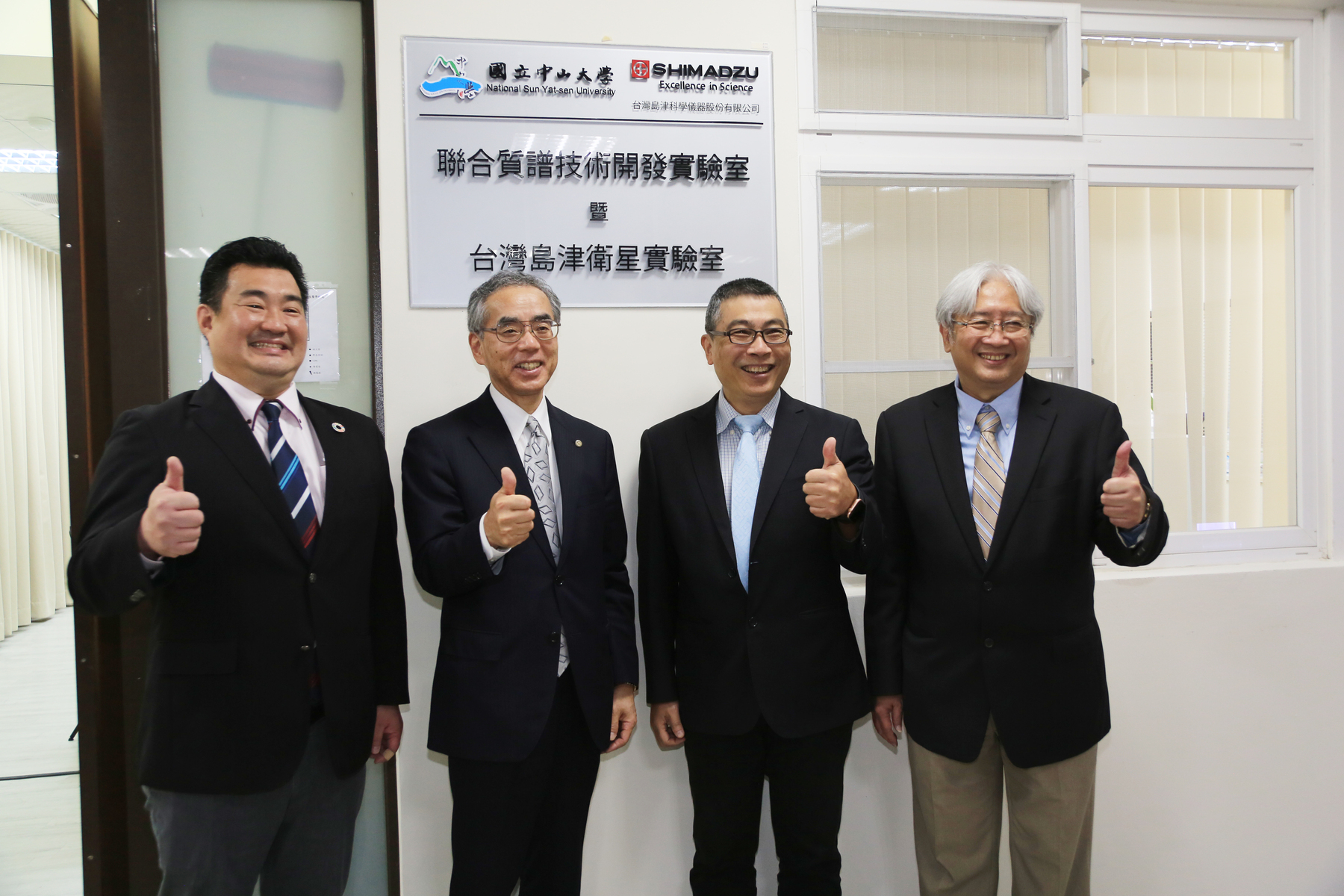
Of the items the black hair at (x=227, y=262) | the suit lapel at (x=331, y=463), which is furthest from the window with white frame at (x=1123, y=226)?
the black hair at (x=227, y=262)

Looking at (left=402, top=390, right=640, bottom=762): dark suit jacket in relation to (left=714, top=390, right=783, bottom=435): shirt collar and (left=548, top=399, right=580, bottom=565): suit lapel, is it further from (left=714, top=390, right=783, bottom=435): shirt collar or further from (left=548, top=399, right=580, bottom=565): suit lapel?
(left=714, top=390, right=783, bottom=435): shirt collar

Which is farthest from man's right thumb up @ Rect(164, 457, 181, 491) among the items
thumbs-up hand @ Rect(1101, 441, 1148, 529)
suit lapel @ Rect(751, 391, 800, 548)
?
thumbs-up hand @ Rect(1101, 441, 1148, 529)

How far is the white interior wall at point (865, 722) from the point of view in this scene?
208 centimetres

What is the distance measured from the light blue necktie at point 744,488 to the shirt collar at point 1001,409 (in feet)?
1.69

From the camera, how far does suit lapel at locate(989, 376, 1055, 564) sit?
165 centimetres

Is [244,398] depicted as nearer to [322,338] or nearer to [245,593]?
[245,593]

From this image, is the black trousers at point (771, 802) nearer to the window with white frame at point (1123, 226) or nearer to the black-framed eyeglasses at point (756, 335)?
the black-framed eyeglasses at point (756, 335)

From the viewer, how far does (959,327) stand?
1763 millimetres

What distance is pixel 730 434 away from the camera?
186 centimetres

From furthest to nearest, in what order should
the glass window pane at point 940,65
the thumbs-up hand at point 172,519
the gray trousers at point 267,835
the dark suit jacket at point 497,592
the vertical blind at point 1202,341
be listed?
the vertical blind at point 1202,341, the glass window pane at point 940,65, the dark suit jacket at point 497,592, the gray trousers at point 267,835, the thumbs-up hand at point 172,519

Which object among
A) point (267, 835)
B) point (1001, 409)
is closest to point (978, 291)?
point (1001, 409)

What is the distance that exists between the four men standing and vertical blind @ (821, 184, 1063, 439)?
52cm

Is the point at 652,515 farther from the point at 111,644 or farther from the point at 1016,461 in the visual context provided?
the point at 111,644

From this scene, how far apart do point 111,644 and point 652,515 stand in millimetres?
1627
